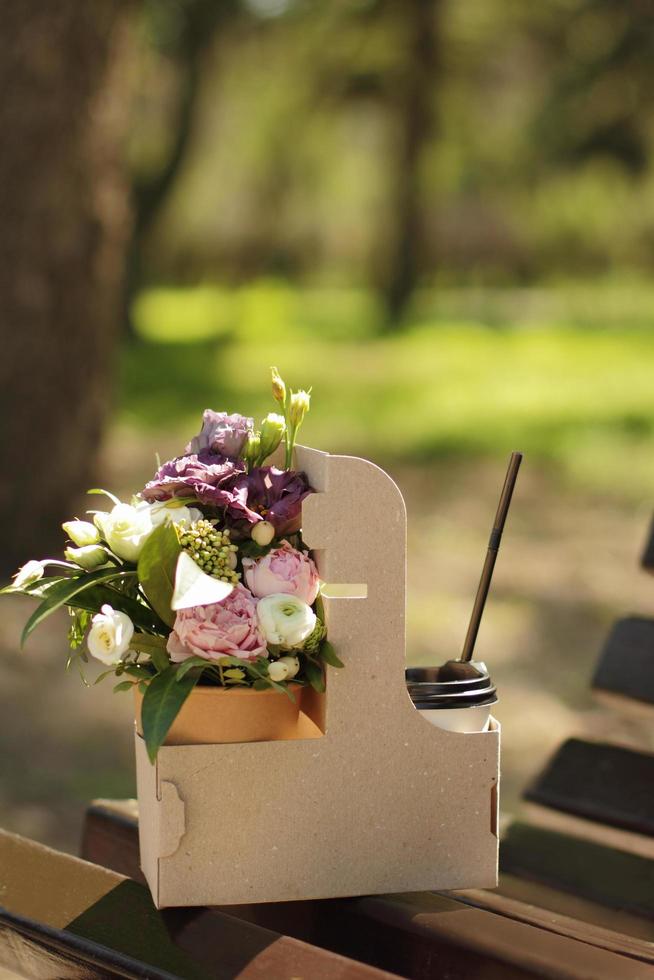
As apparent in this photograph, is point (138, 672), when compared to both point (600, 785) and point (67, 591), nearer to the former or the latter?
point (67, 591)

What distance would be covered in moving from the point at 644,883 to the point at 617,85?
A: 955 cm

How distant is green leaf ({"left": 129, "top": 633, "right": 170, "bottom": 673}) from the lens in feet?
3.64

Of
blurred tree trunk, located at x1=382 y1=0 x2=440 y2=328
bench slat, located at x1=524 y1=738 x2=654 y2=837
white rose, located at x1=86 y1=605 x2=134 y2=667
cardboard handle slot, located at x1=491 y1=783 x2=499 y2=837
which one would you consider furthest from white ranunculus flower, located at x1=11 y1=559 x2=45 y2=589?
blurred tree trunk, located at x1=382 y1=0 x2=440 y2=328

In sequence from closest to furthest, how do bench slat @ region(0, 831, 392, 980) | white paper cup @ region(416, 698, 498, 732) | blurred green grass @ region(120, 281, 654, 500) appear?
bench slat @ region(0, 831, 392, 980), white paper cup @ region(416, 698, 498, 732), blurred green grass @ region(120, 281, 654, 500)

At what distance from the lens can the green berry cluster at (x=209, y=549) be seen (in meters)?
1.10

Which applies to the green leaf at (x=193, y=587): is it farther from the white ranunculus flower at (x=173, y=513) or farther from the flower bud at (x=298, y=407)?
the flower bud at (x=298, y=407)

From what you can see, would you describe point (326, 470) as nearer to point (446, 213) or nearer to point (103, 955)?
point (103, 955)

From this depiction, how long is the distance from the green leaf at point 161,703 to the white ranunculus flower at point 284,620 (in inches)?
3.3

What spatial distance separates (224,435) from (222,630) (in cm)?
21

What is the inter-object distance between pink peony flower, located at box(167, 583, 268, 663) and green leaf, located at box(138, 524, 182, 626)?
1.6 inches

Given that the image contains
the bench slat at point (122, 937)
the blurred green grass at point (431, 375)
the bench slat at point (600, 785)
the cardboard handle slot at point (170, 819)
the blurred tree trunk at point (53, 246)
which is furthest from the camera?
the blurred green grass at point (431, 375)

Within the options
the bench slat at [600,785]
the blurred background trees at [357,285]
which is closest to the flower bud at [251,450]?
the bench slat at [600,785]

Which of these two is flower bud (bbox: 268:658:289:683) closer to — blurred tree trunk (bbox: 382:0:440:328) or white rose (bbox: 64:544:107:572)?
white rose (bbox: 64:544:107:572)

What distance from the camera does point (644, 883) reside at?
176cm
